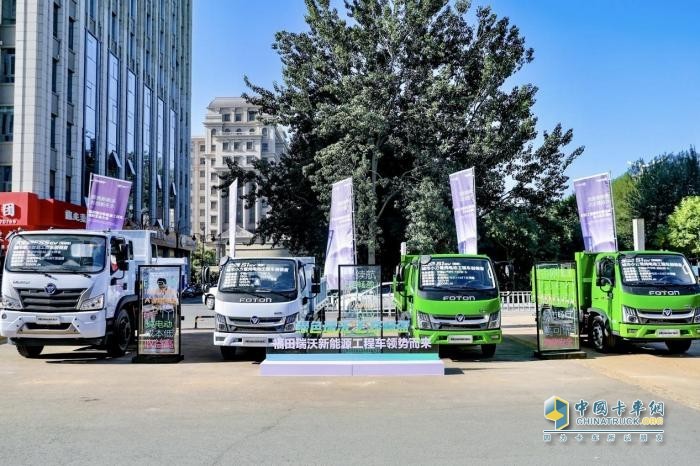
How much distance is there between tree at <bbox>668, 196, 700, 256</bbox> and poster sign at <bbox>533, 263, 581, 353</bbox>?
38.7 metres

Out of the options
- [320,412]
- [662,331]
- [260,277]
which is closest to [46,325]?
[260,277]

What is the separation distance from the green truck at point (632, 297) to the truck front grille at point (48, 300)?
9.83 meters

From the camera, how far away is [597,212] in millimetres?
18219

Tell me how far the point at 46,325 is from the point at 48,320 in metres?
0.12

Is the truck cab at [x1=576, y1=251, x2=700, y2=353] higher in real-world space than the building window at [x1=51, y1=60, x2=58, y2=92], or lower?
lower

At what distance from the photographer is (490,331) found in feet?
43.8

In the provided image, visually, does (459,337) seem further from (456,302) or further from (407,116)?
(407,116)

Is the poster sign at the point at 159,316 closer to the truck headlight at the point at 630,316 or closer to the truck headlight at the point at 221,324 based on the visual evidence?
the truck headlight at the point at 221,324

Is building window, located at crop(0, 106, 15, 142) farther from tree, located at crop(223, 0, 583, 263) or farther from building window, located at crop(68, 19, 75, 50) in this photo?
tree, located at crop(223, 0, 583, 263)

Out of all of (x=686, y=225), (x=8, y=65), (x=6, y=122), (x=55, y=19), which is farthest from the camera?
(x=686, y=225)

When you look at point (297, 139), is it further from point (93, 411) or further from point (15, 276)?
point (93, 411)

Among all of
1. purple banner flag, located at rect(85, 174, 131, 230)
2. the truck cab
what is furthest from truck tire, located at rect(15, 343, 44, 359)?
the truck cab

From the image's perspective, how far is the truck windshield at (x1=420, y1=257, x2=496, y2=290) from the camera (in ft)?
45.2

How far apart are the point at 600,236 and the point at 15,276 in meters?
14.6
